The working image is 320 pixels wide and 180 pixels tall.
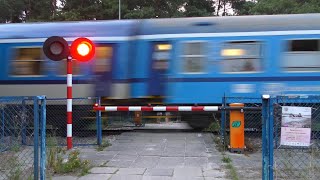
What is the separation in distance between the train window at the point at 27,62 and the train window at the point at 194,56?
14.8 feet

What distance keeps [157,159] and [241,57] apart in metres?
5.52

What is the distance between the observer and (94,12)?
42656 mm

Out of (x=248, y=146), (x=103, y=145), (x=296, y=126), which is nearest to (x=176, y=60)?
(x=103, y=145)

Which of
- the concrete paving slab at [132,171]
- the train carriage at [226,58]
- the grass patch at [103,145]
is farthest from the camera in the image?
the train carriage at [226,58]

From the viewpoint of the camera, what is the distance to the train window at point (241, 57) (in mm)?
13797

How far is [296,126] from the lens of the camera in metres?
5.60

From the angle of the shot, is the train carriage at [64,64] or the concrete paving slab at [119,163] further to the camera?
the train carriage at [64,64]

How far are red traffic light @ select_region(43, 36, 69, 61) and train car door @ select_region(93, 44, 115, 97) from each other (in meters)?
3.29

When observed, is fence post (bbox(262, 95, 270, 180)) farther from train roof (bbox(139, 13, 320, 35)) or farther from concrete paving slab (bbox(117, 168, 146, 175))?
train roof (bbox(139, 13, 320, 35))

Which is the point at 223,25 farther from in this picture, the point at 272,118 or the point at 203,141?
the point at 272,118

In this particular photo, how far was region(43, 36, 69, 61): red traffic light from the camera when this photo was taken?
11.2 meters

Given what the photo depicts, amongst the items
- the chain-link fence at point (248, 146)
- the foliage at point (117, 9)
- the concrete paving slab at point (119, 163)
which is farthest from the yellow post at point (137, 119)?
the foliage at point (117, 9)

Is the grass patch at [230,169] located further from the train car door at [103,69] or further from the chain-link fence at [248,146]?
the train car door at [103,69]

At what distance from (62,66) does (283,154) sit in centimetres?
805
